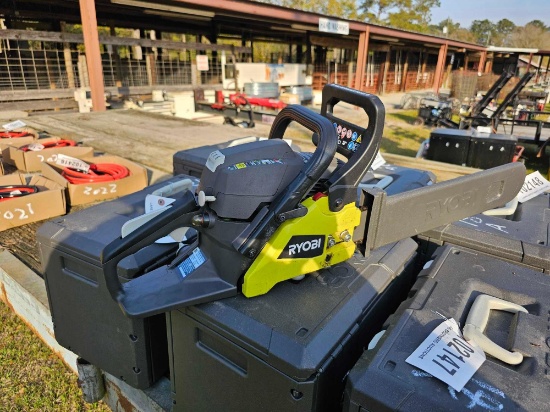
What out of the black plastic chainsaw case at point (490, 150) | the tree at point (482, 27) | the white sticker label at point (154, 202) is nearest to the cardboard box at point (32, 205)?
the white sticker label at point (154, 202)

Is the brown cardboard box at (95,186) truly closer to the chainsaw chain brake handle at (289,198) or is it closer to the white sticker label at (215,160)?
the white sticker label at (215,160)

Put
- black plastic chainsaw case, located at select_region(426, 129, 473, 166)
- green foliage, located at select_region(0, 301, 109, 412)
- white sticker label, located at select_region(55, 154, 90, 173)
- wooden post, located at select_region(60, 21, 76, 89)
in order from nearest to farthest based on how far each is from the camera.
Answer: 1. green foliage, located at select_region(0, 301, 109, 412)
2. white sticker label, located at select_region(55, 154, 90, 173)
3. black plastic chainsaw case, located at select_region(426, 129, 473, 166)
4. wooden post, located at select_region(60, 21, 76, 89)

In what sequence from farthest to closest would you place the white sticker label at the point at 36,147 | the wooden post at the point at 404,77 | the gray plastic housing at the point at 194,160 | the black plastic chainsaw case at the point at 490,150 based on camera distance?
1. the wooden post at the point at 404,77
2. the black plastic chainsaw case at the point at 490,150
3. the white sticker label at the point at 36,147
4. the gray plastic housing at the point at 194,160

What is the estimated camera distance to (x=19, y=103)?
9586 millimetres

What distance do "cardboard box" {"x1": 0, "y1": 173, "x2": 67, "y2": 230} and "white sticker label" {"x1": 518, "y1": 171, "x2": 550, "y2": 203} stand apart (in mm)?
3457

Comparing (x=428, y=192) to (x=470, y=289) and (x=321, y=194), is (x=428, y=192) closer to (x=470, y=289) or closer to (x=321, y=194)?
(x=470, y=289)

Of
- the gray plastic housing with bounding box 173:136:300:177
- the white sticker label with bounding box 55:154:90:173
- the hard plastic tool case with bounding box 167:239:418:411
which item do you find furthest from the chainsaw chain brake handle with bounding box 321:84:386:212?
the white sticker label with bounding box 55:154:90:173

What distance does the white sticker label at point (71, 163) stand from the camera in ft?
13.0

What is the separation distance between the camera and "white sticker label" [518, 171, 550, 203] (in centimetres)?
216

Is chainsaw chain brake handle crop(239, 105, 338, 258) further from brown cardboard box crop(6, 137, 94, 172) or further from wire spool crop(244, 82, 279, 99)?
wire spool crop(244, 82, 279, 99)

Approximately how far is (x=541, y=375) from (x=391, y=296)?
0.56m

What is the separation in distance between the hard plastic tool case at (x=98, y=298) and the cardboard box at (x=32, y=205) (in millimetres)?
1824

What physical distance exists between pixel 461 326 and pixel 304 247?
0.50 meters

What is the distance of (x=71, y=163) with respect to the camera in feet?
13.1
